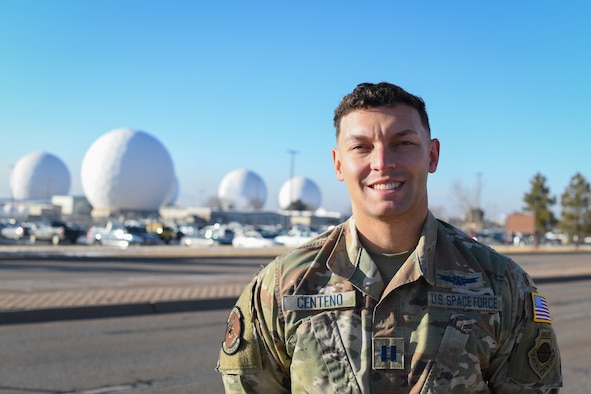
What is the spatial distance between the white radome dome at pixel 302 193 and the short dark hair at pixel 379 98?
4686 inches

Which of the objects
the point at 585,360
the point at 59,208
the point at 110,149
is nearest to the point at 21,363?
the point at 585,360

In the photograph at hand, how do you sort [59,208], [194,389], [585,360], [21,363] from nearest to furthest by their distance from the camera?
[194,389] < [21,363] < [585,360] < [59,208]

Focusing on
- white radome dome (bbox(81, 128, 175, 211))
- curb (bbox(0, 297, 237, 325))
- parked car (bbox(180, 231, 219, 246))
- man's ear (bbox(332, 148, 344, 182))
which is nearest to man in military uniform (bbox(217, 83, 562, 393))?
man's ear (bbox(332, 148, 344, 182))

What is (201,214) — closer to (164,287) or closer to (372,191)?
(164,287)

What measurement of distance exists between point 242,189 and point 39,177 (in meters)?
37.6

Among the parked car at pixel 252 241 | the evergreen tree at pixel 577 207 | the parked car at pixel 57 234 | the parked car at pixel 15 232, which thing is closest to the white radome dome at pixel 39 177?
the parked car at pixel 15 232

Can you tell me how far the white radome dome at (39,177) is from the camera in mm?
107688

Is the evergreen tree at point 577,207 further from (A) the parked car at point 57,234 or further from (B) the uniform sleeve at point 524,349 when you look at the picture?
(B) the uniform sleeve at point 524,349

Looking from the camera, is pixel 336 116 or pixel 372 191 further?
pixel 336 116

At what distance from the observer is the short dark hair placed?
2273 millimetres

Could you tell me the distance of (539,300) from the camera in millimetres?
2254

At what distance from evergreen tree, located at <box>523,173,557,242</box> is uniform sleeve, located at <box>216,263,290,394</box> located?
5023 cm

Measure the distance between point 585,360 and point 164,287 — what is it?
29.0 ft

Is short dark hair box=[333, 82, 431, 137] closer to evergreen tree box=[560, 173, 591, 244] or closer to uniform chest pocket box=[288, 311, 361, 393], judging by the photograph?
uniform chest pocket box=[288, 311, 361, 393]
